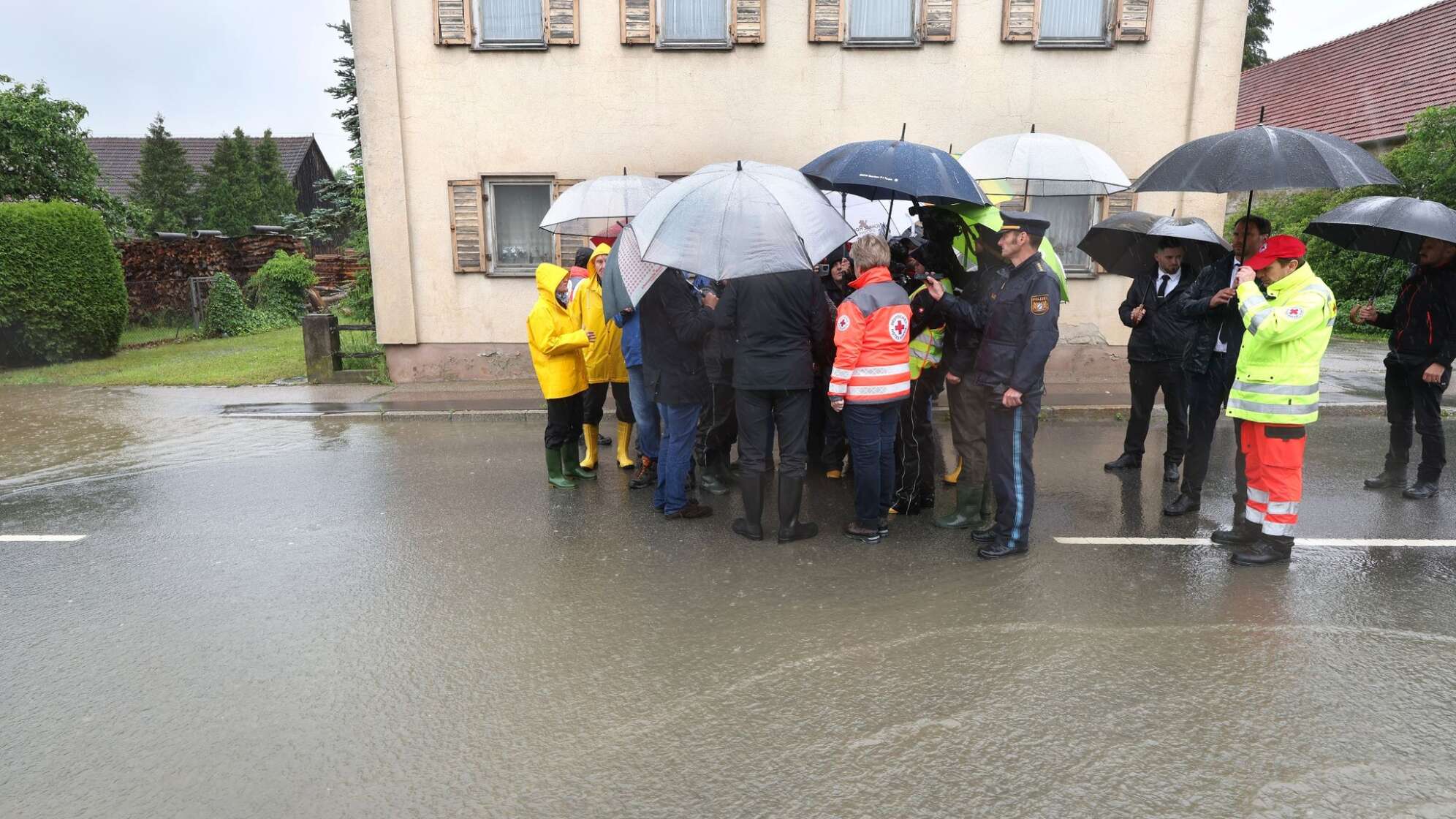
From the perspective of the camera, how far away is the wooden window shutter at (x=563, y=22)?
429 inches

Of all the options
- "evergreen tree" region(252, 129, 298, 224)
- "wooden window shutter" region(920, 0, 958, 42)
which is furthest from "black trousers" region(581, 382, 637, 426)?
"evergreen tree" region(252, 129, 298, 224)

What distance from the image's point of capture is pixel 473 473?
24.5 feet

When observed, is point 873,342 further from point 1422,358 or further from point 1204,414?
point 1422,358

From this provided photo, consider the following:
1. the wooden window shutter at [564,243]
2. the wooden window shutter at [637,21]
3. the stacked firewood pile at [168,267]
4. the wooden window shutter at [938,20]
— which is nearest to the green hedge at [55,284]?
the stacked firewood pile at [168,267]

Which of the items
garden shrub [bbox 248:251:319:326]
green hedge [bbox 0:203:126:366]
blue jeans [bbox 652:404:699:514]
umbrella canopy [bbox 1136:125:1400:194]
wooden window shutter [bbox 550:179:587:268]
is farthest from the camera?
garden shrub [bbox 248:251:319:326]

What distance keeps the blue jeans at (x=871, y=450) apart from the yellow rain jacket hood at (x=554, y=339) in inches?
84.8

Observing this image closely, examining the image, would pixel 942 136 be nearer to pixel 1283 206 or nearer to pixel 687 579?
pixel 687 579

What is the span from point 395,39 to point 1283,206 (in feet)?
58.2

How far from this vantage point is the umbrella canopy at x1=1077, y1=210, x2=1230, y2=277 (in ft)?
20.6

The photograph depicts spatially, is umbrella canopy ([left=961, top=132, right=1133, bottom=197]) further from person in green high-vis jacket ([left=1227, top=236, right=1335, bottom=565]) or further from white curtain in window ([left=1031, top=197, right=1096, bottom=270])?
white curtain in window ([left=1031, top=197, right=1096, bottom=270])

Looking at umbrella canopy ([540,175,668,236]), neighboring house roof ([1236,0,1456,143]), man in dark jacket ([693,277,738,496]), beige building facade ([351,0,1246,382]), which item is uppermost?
neighboring house roof ([1236,0,1456,143])

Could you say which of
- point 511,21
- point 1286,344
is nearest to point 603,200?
point 511,21

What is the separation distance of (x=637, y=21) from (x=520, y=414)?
197 inches

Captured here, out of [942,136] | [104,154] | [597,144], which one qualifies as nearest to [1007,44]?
[942,136]
